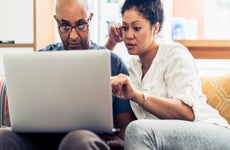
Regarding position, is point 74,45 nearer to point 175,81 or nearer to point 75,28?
point 75,28

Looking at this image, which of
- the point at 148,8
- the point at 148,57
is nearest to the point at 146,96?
the point at 148,57

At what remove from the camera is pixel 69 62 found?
3.10ft

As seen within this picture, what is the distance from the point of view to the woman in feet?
3.18

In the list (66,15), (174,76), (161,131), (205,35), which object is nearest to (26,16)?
(66,15)

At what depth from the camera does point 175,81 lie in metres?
1.20

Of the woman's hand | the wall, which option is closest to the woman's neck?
the woman's hand

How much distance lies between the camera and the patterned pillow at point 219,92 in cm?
145

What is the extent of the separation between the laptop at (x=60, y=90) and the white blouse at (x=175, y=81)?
0.99ft

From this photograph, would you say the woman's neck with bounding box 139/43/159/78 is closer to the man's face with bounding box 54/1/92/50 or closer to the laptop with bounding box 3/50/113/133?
the man's face with bounding box 54/1/92/50

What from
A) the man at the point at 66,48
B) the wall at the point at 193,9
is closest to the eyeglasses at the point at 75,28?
the man at the point at 66,48

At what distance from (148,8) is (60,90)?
1.79ft

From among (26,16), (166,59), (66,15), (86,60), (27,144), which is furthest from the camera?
(26,16)

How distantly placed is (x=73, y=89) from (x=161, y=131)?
27cm

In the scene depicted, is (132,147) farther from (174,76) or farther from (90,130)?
(174,76)
